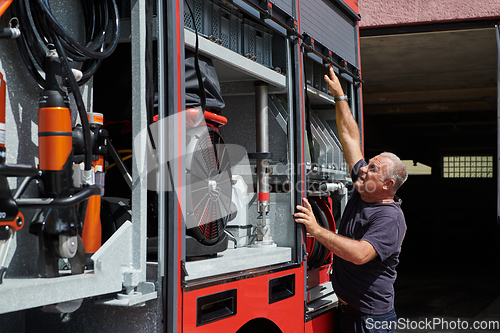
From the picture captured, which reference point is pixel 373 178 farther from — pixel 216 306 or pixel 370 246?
pixel 216 306

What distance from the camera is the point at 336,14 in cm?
405

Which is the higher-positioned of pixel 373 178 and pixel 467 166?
pixel 467 166

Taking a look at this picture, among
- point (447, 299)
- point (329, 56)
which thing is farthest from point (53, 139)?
point (447, 299)

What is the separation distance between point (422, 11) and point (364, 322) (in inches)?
172

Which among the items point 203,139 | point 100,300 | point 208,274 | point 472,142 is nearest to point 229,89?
point 203,139

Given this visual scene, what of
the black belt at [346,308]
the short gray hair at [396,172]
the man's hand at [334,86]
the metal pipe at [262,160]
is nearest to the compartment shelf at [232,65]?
the metal pipe at [262,160]

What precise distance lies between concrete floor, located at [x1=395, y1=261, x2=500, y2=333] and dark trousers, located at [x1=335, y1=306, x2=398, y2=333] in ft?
16.0

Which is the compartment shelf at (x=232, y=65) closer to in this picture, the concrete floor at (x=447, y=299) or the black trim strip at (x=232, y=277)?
the black trim strip at (x=232, y=277)

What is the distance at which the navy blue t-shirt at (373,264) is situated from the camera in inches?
126

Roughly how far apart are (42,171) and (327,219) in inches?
105

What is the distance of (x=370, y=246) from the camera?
313cm

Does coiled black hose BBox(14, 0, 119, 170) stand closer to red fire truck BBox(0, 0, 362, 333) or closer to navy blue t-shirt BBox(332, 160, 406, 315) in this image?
red fire truck BBox(0, 0, 362, 333)

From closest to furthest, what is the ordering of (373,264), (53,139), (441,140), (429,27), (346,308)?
(53,139), (373,264), (346,308), (429,27), (441,140)

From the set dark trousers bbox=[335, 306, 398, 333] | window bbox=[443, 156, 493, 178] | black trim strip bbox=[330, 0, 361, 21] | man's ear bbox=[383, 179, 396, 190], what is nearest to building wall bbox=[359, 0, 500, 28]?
black trim strip bbox=[330, 0, 361, 21]
